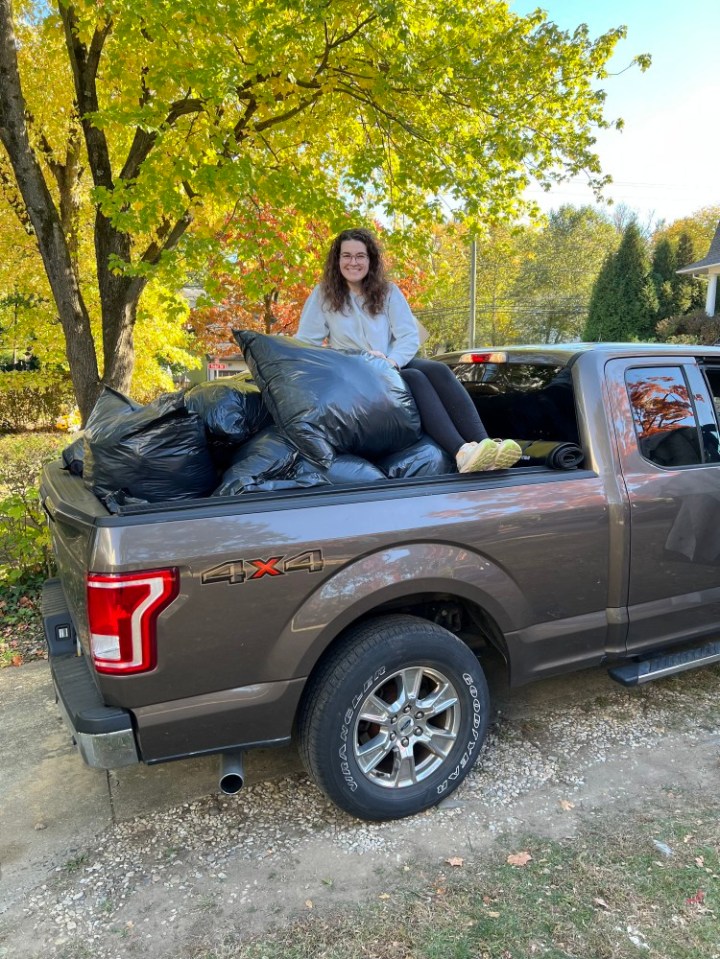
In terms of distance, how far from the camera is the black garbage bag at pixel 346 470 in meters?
2.51

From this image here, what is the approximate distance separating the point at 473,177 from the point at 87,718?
240 inches

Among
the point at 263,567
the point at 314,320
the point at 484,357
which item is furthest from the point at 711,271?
the point at 263,567

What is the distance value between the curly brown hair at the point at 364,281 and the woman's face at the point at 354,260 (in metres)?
0.04

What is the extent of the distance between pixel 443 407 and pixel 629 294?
29701 mm

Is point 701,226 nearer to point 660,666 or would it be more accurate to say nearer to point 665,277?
point 665,277

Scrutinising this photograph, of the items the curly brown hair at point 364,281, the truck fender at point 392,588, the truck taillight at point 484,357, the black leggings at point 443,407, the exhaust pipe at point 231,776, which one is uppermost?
the curly brown hair at point 364,281

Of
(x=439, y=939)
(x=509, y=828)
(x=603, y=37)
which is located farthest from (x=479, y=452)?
(x=603, y=37)

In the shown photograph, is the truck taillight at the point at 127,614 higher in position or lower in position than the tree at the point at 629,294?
lower

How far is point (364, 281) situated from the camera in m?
3.64

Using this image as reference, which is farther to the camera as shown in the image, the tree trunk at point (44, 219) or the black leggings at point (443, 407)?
the tree trunk at point (44, 219)

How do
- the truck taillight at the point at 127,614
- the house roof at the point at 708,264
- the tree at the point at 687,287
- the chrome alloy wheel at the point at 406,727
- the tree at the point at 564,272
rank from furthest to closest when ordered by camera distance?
the tree at the point at 564,272
the tree at the point at 687,287
the house roof at the point at 708,264
the chrome alloy wheel at the point at 406,727
the truck taillight at the point at 127,614

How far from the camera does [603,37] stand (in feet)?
20.9

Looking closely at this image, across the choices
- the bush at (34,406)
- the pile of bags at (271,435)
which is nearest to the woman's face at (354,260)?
the pile of bags at (271,435)

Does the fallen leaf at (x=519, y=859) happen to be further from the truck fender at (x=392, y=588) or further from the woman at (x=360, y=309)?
the woman at (x=360, y=309)
